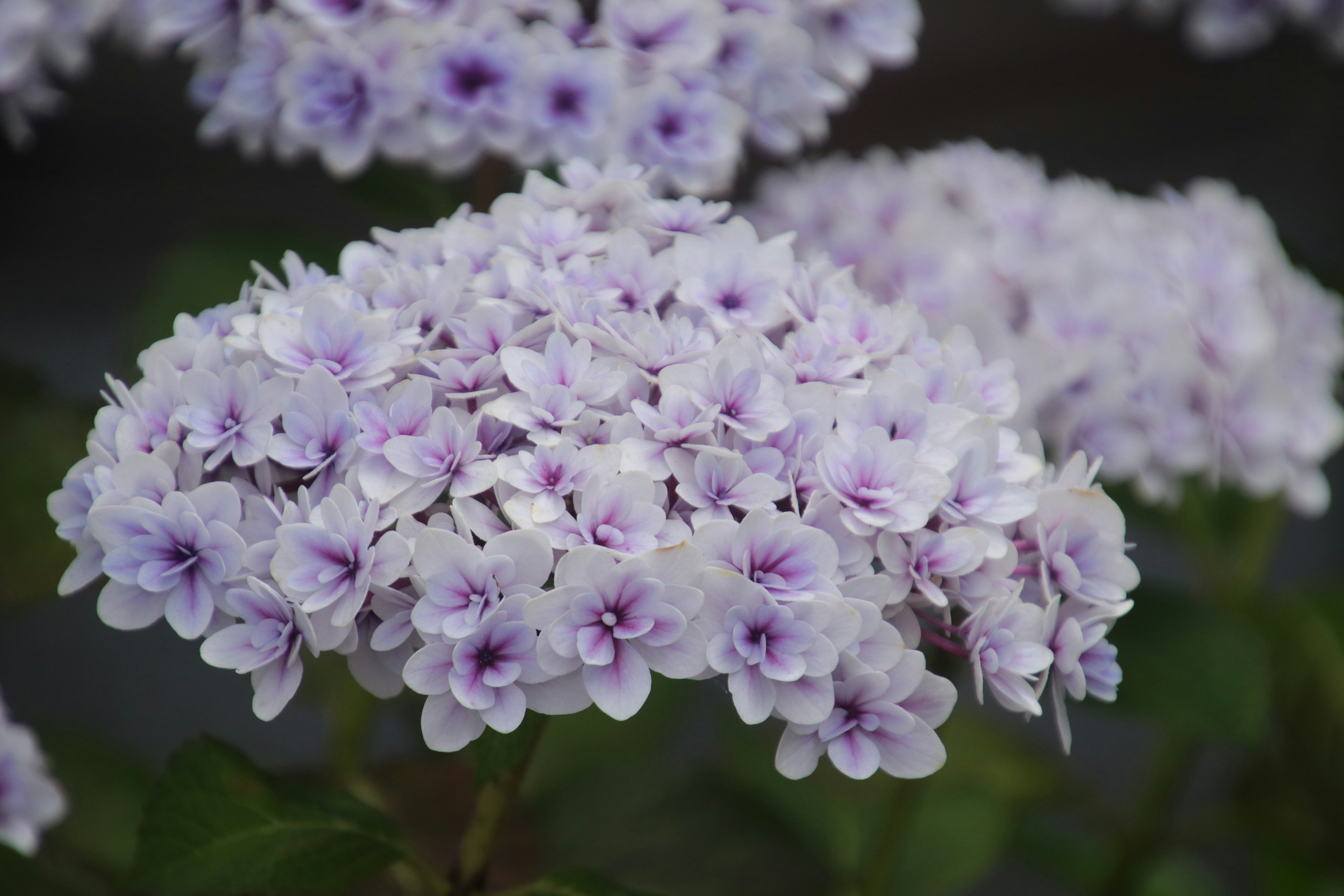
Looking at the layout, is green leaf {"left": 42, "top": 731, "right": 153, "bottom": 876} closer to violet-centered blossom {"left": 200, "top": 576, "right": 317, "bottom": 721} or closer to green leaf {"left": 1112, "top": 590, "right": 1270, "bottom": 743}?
violet-centered blossom {"left": 200, "top": 576, "right": 317, "bottom": 721}

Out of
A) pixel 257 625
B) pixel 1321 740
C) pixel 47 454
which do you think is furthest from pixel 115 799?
pixel 1321 740

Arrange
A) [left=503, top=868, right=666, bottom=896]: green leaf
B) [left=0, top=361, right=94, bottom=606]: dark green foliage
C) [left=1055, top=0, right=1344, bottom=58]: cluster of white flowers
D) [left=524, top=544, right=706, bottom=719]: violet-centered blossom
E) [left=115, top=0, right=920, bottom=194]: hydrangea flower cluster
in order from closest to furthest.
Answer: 1. [left=524, top=544, right=706, bottom=719]: violet-centered blossom
2. [left=503, top=868, right=666, bottom=896]: green leaf
3. [left=115, top=0, right=920, bottom=194]: hydrangea flower cluster
4. [left=0, top=361, right=94, bottom=606]: dark green foliage
5. [left=1055, top=0, right=1344, bottom=58]: cluster of white flowers

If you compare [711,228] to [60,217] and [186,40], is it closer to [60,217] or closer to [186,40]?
[186,40]

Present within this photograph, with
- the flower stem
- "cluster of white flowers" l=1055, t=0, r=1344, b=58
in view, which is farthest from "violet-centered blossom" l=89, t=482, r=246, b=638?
"cluster of white flowers" l=1055, t=0, r=1344, b=58

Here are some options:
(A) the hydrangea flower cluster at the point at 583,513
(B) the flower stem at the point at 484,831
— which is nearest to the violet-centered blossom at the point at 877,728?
(A) the hydrangea flower cluster at the point at 583,513

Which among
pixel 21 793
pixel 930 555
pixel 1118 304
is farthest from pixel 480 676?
pixel 1118 304

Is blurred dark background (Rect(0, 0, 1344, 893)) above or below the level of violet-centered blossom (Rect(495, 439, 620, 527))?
below
